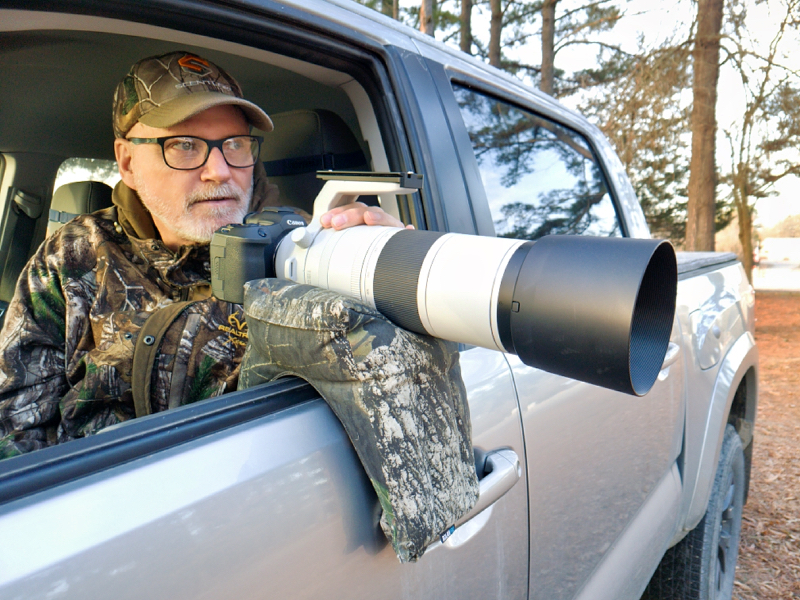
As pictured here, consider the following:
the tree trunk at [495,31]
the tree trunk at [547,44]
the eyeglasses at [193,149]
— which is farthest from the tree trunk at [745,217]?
the eyeglasses at [193,149]

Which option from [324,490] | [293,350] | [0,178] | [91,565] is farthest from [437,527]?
[0,178]

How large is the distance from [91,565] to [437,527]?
0.45 meters

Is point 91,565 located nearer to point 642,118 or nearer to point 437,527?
point 437,527

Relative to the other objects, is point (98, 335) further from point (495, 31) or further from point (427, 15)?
point (495, 31)

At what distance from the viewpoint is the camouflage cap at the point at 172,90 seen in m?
1.60

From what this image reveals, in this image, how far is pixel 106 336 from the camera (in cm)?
148

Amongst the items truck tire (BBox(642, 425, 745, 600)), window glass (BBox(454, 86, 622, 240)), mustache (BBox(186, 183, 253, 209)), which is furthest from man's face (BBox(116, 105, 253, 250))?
truck tire (BBox(642, 425, 745, 600))

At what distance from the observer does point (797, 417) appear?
5172 millimetres

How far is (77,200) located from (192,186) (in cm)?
109

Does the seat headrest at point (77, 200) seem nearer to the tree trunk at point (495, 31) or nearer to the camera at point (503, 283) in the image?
the camera at point (503, 283)

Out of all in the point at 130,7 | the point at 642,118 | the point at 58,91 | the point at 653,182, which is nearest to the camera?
the point at 130,7

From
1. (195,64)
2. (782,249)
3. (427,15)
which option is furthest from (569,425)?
(782,249)

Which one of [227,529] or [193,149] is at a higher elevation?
[193,149]

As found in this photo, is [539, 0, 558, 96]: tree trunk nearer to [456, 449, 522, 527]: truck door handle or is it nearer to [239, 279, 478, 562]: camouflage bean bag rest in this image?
[456, 449, 522, 527]: truck door handle
